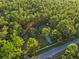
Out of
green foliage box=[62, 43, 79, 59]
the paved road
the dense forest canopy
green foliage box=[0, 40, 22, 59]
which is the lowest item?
the paved road

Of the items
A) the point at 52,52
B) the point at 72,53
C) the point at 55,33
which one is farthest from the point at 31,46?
the point at 72,53

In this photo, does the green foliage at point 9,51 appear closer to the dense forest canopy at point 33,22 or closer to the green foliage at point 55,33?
the dense forest canopy at point 33,22

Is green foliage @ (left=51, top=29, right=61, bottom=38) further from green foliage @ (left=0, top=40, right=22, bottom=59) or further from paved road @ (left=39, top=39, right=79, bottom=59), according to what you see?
→ green foliage @ (left=0, top=40, right=22, bottom=59)

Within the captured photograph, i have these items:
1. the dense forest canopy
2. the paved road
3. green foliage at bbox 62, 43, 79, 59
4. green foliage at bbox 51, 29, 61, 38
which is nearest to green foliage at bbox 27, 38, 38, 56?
the dense forest canopy

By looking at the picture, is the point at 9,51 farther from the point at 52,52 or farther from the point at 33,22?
the point at 33,22

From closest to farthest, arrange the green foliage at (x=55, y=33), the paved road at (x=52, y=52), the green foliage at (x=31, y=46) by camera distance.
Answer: the green foliage at (x=31, y=46)
the paved road at (x=52, y=52)
the green foliage at (x=55, y=33)

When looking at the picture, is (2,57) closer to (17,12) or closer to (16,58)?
(16,58)

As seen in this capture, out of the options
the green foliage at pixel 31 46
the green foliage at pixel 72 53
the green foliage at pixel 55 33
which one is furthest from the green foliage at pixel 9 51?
the green foliage at pixel 55 33

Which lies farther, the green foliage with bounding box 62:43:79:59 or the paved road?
the paved road
